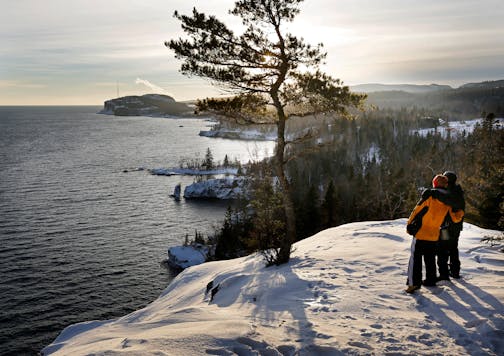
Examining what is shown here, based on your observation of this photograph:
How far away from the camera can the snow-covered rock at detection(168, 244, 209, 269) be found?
1684 inches

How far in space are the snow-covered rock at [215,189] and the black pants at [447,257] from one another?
71.4 m

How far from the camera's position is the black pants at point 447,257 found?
27.6 feet

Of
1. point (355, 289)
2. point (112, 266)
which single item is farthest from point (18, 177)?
point (355, 289)

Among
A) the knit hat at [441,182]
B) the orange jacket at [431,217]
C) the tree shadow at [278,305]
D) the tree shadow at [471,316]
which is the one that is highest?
the knit hat at [441,182]

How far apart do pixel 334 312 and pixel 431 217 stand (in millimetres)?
2911

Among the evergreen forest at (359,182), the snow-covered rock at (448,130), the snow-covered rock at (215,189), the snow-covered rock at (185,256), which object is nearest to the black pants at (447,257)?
the evergreen forest at (359,182)

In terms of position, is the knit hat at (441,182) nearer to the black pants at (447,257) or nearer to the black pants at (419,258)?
the black pants at (419,258)

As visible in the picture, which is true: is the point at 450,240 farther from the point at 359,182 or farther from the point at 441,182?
the point at 359,182

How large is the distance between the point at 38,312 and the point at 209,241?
23114mm

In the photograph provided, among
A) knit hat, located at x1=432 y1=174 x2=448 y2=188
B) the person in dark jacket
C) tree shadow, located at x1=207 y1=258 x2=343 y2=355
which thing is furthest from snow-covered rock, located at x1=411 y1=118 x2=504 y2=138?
knit hat, located at x1=432 y1=174 x2=448 y2=188

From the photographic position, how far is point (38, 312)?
3173 cm

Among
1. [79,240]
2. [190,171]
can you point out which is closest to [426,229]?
[79,240]

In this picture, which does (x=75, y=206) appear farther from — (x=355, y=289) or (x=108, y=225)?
(x=355, y=289)

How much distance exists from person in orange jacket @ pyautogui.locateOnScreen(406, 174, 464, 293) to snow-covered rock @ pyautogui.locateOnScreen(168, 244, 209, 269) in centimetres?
3699
